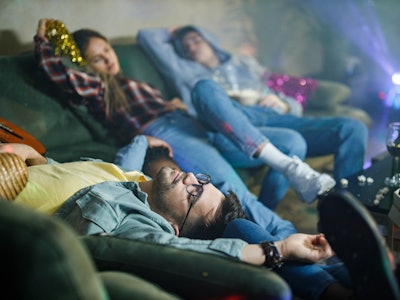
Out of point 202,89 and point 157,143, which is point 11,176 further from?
point 202,89

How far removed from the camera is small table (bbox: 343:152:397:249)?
1908 millimetres

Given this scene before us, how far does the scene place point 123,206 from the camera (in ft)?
4.77

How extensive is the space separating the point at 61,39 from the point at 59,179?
2.93ft

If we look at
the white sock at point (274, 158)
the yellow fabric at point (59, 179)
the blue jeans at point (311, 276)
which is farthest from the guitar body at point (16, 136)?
the blue jeans at point (311, 276)

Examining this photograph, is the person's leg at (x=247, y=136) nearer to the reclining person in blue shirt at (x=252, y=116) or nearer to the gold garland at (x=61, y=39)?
the reclining person in blue shirt at (x=252, y=116)

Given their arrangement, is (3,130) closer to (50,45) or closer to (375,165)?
(50,45)

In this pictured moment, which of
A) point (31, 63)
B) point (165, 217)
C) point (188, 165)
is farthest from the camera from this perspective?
point (31, 63)

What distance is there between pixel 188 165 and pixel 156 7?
4.33ft

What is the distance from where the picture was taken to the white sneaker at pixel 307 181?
84.0 inches

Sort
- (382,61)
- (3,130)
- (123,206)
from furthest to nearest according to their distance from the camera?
1. (382,61)
2. (3,130)
3. (123,206)

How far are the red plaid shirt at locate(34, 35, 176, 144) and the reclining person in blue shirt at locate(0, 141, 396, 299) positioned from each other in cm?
54

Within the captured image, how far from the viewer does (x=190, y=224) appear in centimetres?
158

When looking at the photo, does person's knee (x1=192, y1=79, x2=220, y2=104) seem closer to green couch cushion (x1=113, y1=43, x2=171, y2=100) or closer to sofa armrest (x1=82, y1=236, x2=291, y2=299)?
green couch cushion (x1=113, y1=43, x2=171, y2=100)

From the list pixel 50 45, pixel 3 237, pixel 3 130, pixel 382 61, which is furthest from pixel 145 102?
pixel 382 61
